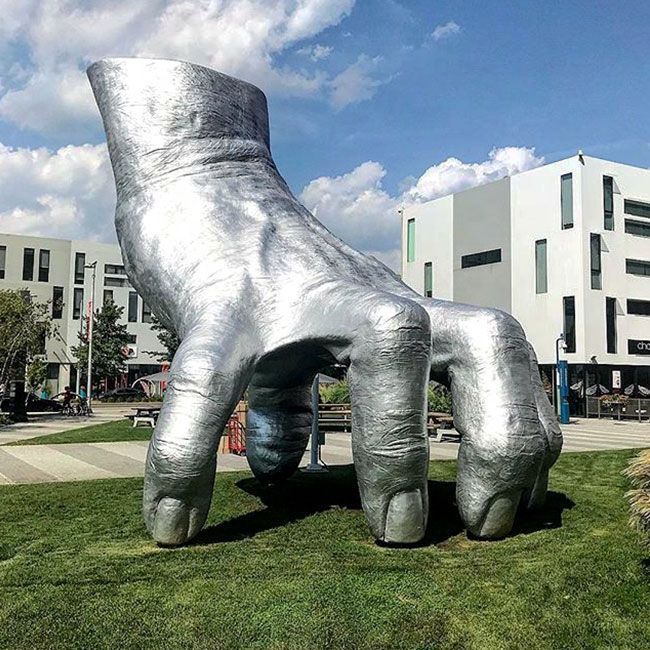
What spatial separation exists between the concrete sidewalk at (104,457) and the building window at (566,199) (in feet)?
63.5

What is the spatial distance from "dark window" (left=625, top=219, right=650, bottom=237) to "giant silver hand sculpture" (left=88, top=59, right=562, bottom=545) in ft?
118

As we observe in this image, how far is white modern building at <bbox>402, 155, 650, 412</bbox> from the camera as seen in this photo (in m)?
38.3

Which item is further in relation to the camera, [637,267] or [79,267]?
[79,267]

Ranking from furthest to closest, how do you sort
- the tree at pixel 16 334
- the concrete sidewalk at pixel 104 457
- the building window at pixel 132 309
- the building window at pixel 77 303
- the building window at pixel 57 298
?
the building window at pixel 132 309 < the building window at pixel 77 303 < the building window at pixel 57 298 < the tree at pixel 16 334 < the concrete sidewalk at pixel 104 457

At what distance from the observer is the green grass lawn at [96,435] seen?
18.4 metres

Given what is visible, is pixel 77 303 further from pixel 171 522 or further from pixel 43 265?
pixel 171 522

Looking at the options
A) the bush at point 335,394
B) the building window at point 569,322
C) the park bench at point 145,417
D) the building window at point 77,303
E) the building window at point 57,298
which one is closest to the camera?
the park bench at point 145,417

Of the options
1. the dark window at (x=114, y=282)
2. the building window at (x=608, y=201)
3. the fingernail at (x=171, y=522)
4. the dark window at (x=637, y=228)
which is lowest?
the fingernail at (x=171, y=522)

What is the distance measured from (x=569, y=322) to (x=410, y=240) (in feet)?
45.1

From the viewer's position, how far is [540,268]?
40469mm

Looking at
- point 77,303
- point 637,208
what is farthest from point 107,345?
point 637,208

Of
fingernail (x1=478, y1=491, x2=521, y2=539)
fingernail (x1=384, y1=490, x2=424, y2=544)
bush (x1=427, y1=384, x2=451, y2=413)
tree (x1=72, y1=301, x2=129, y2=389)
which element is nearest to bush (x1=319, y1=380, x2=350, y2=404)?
bush (x1=427, y1=384, x2=451, y2=413)

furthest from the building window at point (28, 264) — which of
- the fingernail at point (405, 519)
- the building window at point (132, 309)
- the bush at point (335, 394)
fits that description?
the fingernail at point (405, 519)

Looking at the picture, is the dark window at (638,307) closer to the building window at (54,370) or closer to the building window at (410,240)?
the building window at (410,240)
